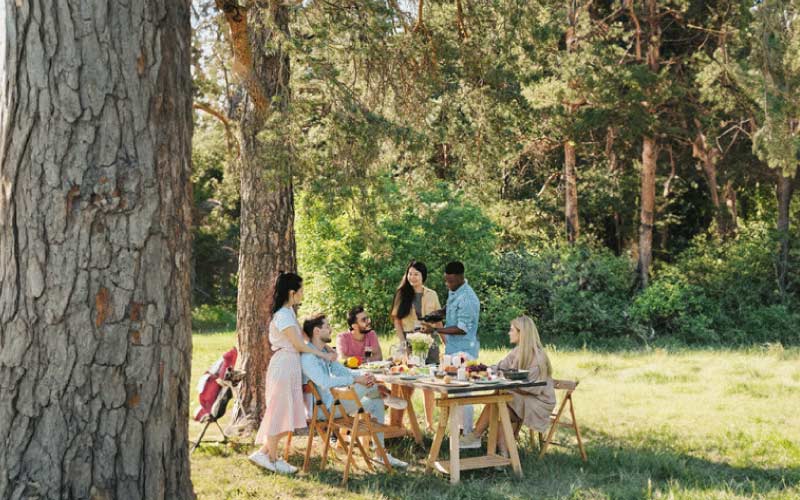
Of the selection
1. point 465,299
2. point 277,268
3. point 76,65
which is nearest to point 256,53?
point 277,268

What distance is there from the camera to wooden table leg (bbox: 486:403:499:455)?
7621mm

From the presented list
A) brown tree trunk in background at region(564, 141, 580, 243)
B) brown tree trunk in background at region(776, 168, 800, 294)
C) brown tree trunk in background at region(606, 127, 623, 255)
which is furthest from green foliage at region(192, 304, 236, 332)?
brown tree trunk in background at region(776, 168, 800, 294)

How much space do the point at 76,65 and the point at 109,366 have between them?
128 cm

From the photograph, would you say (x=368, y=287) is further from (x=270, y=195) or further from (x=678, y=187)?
(x=678, y=187)

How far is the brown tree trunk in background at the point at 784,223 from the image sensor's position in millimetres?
20391

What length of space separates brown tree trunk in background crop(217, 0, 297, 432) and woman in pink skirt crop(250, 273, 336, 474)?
0.86 meters

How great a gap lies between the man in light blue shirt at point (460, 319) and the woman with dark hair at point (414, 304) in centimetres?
54

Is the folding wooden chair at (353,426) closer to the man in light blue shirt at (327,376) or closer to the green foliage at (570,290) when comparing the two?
the man in light blue shirt at (327,376)

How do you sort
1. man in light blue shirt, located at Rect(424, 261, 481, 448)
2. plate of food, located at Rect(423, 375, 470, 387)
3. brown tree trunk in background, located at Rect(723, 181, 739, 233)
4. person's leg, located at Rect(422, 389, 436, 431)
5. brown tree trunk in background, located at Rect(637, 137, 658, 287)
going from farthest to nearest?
brown tree trunk in background, located at Rect(723, 181, 739, 233), brown tree trunk in background, located at Rect(637, 137, 658, 287), person's leg, located at Rect(422, 389, 436, 431), man in light blue shirt, located at Rect(424, 261, 481, 448), plate of food, located at Rect(423, 375, 470, 387)

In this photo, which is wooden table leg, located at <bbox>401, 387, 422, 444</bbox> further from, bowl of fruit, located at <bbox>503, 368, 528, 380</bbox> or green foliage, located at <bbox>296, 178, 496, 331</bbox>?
green foliage, located at <bbox>296, 178, 496, 331</bbox>

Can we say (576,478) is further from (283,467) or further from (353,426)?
(283,467)

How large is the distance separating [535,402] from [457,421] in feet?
3.28

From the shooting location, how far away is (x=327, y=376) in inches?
296

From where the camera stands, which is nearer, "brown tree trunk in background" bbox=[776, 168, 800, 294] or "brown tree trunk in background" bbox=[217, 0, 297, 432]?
"brown tree trunk in background" bbox=[217, 0, 297, 432]
